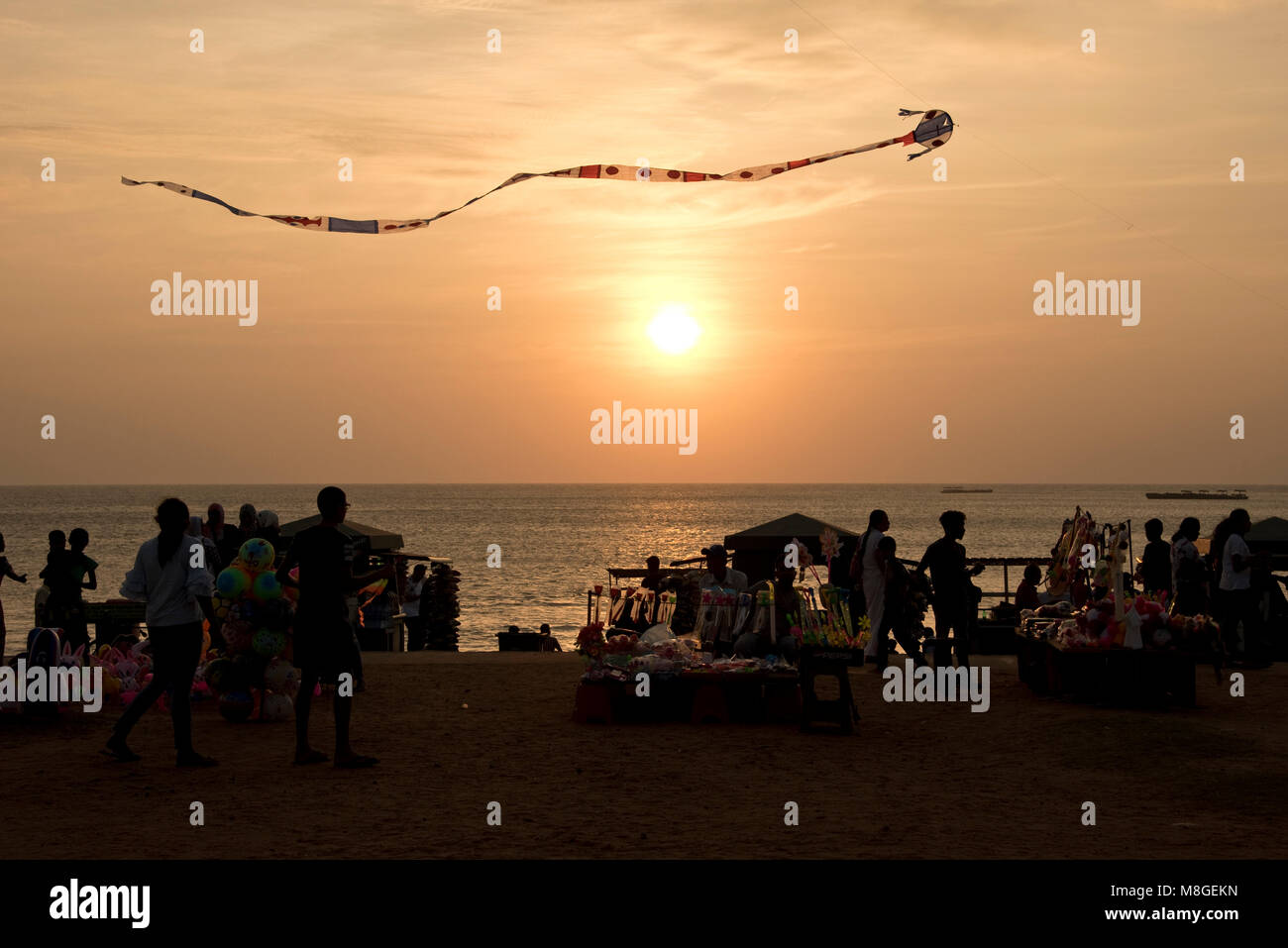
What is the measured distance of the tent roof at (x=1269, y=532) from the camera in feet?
60.3

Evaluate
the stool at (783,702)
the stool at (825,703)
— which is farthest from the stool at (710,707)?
the stool at (825,703)

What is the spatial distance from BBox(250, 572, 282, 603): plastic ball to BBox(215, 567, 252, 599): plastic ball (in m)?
0.06

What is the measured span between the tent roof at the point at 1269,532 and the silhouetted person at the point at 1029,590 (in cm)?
311

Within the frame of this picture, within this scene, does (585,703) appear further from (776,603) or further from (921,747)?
(921,747)

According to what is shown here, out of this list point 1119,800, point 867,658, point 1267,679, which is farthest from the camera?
point 867,658

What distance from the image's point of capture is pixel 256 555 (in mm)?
11617

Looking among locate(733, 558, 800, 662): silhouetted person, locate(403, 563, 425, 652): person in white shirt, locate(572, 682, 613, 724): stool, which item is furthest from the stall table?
locate(403, 563, 425, 652): person in white shirt

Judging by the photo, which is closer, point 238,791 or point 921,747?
point 238,791

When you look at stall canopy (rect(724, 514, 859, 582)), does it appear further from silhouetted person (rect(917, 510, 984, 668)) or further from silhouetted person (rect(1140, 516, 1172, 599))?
silhouetted person (rect(917, 510, 984, 668))

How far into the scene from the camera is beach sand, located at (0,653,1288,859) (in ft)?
22.8

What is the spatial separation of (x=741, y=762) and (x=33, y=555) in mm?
81382
